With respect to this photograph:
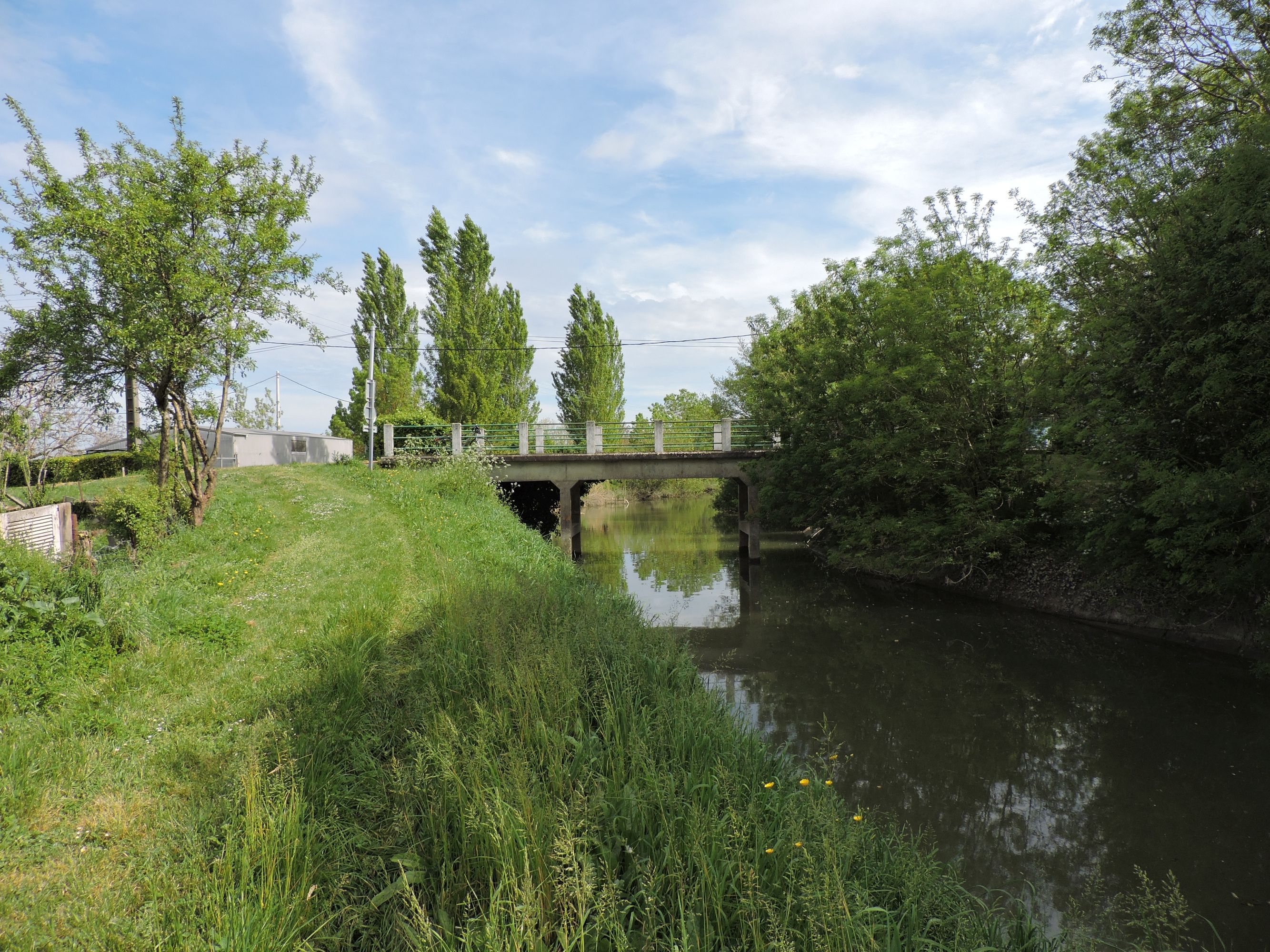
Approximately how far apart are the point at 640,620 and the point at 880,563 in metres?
11.7

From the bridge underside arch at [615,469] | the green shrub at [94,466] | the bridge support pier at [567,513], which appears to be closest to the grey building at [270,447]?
the green shrub at [94,466]

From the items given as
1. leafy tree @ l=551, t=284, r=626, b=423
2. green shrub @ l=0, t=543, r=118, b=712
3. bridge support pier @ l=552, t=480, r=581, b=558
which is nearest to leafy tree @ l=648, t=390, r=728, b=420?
leafy tree @ l=551, t=284, r=626, b=423

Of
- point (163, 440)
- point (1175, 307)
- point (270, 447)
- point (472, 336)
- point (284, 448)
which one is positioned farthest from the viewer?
point (472, 336)

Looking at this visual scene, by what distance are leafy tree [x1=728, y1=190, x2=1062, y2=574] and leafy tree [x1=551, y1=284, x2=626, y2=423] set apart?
22.3 metres

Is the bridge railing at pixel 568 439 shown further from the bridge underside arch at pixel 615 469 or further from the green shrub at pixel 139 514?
the green shrub at pixel 139 514

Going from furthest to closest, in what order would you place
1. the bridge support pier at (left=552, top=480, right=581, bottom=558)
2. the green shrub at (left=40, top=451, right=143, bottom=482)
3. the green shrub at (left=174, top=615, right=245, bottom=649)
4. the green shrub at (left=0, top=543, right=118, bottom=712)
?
1. the bridge support pier at (left=552, top=480, right=581, bottom=558)
2. the green shrub at (left=40, top=451, right=143, bottom=482)
3. the green shrub at (left=174, top=615, right=245, bottom=649)
4. the green shrub at (left=0, top=543, right=118, bottom=712)

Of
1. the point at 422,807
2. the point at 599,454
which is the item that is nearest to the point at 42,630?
the point at 422,807

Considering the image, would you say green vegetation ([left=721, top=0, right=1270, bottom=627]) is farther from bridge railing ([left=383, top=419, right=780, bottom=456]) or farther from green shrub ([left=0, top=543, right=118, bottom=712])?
green shrub ([left=0, top=543, right=118, bottom=712])

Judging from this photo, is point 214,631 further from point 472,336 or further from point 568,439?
point 472,336

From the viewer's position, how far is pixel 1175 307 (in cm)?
1058

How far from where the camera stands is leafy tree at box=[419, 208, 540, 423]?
34.0 metres

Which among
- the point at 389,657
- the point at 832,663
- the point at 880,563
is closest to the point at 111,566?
the point at 389,657

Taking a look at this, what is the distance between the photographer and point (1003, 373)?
666 inches

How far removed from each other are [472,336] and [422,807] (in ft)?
→ 107
